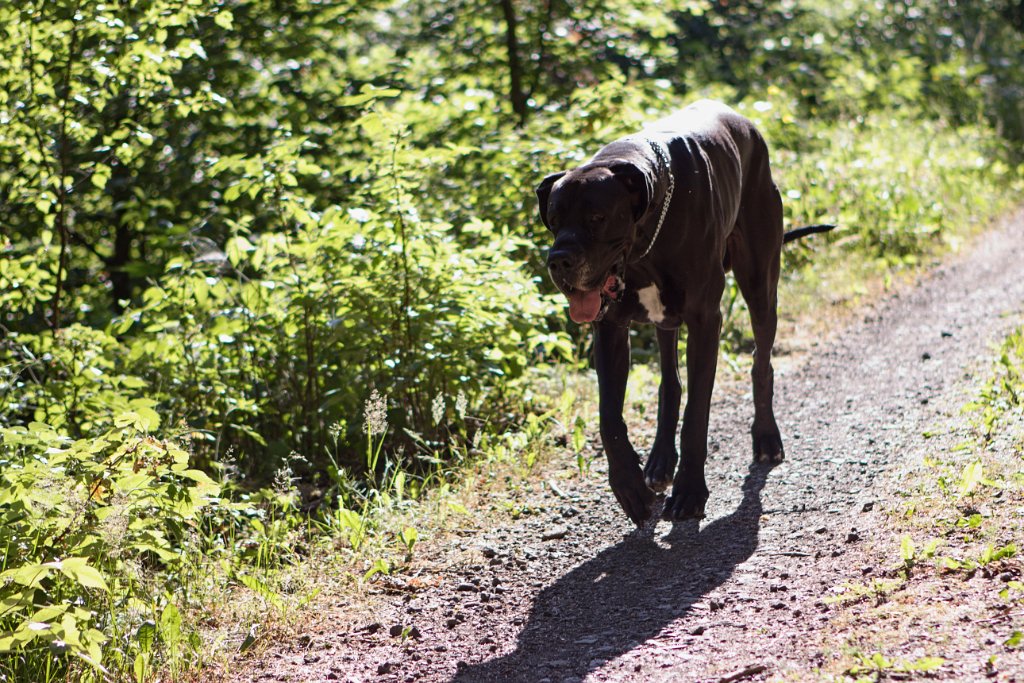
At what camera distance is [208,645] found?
4172 mm

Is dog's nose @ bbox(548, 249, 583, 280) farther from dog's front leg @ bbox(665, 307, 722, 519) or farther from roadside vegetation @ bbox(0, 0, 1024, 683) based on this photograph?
roadside vegetation @ bbox(0, 0, 1024, 683)

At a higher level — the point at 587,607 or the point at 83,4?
the point at 83,4

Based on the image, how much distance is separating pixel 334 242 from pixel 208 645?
2.59 m

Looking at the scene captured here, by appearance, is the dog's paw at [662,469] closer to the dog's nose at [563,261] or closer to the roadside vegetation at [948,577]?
the roadside vegetation at [948,577]

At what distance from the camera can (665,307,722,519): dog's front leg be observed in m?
4.70

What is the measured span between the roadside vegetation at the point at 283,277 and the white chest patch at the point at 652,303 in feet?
3.58

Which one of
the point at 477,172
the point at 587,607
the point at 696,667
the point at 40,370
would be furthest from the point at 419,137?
the point at 696,667

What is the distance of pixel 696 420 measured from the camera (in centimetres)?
471

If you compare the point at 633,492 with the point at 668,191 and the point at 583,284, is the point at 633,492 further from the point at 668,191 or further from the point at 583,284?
the point at 668,191

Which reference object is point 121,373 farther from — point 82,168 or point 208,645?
point 208,645

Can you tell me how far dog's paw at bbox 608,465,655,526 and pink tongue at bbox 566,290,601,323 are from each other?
667 mm

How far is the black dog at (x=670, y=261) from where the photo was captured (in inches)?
167

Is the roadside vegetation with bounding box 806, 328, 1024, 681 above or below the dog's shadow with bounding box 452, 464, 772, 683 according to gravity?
above

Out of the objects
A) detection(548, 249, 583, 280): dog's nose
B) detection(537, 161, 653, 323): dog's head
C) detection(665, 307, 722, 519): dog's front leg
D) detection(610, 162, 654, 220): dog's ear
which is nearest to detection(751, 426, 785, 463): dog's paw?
detection(665, 307, 722, 519): dog's front leg
